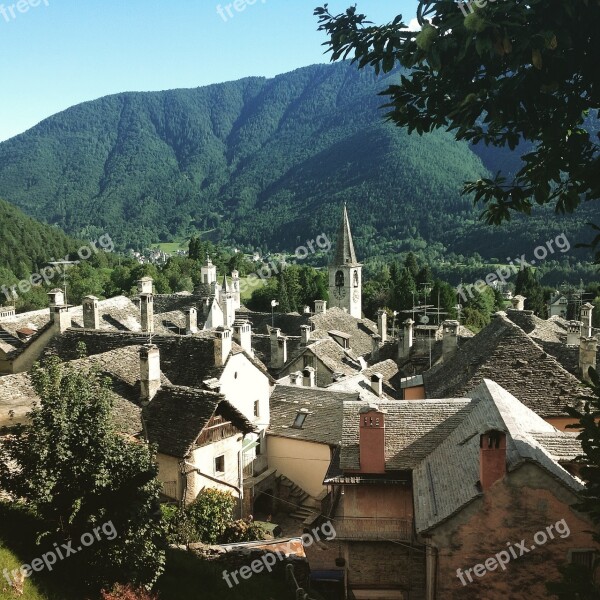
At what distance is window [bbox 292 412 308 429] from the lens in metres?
24.8

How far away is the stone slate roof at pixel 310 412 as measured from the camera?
2388cm

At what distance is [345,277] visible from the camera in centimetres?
7700

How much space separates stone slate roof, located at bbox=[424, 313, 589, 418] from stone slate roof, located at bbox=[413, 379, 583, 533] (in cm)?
471

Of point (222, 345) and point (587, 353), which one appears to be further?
point (587, 353)

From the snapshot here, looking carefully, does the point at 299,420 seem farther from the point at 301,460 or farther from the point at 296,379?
the point at 296,379

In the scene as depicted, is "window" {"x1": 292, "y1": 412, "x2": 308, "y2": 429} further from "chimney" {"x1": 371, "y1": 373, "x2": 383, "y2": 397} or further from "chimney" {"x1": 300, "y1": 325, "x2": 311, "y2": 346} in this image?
"chimney" {"x1": 300, "y1": 325, "x2": 311, "y2": 346}

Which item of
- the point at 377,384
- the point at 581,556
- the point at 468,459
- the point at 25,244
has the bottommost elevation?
the point at 377,384

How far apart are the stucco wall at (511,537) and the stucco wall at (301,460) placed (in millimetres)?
11374

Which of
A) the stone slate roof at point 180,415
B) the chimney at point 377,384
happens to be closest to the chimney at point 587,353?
the chimney at point 377,384

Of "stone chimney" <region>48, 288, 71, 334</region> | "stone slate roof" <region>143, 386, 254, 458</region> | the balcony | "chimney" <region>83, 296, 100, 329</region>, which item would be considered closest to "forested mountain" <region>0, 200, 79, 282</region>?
"chimney" <region>83, 296, 100, 329</region>

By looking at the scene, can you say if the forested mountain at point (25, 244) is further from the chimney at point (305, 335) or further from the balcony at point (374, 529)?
the balcony at point (374, 529)

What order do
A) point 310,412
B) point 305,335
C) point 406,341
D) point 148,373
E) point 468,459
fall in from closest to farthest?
point 468,459
point 148,373
point 310,412
point 406,341
point 305,335

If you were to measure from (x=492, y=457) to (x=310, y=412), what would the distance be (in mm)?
13660

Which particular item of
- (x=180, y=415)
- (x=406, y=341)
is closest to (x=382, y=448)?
(x=180, y=415)
